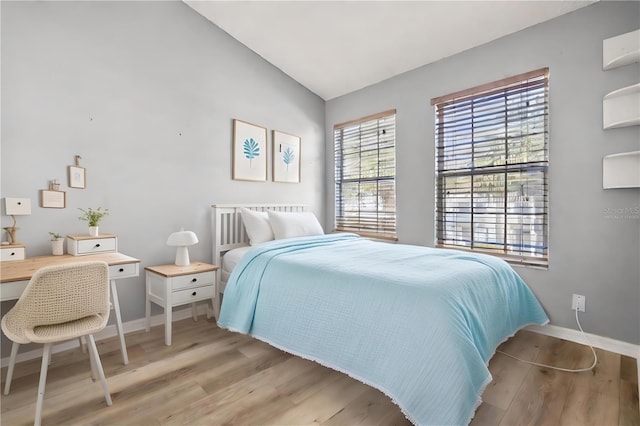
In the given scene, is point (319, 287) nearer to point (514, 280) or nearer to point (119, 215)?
point (514, 280)

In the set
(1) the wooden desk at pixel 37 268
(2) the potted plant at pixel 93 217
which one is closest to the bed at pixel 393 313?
(1) the wooden desk at pixel 37 268

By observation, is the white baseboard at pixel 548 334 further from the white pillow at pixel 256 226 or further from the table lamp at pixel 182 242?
the white pillow at pixel 256 226

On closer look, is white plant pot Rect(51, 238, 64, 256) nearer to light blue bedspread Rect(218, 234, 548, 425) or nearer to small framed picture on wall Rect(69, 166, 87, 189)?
small framed picture on wall Rect(69, 166, 87, 189)

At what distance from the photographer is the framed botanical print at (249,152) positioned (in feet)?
11.0

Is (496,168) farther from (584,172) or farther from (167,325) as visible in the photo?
(167,325)

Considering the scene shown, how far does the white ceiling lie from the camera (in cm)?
258

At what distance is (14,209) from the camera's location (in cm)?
207

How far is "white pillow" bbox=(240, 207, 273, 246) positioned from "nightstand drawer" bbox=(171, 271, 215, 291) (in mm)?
574

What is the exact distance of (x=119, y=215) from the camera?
101 inches

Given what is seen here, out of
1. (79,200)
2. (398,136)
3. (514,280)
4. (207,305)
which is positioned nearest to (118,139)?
(79,200)

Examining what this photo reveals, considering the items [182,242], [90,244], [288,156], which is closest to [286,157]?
[288,156]

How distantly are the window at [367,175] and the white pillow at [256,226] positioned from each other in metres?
1.32

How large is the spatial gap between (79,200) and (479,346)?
2.76 m

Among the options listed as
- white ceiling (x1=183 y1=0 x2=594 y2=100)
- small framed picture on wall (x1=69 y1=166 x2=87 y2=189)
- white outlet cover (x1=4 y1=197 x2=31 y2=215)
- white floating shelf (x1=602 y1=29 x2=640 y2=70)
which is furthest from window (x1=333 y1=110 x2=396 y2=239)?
white outlet cover (x1=4 y1=197 x2=31 y2=215)
